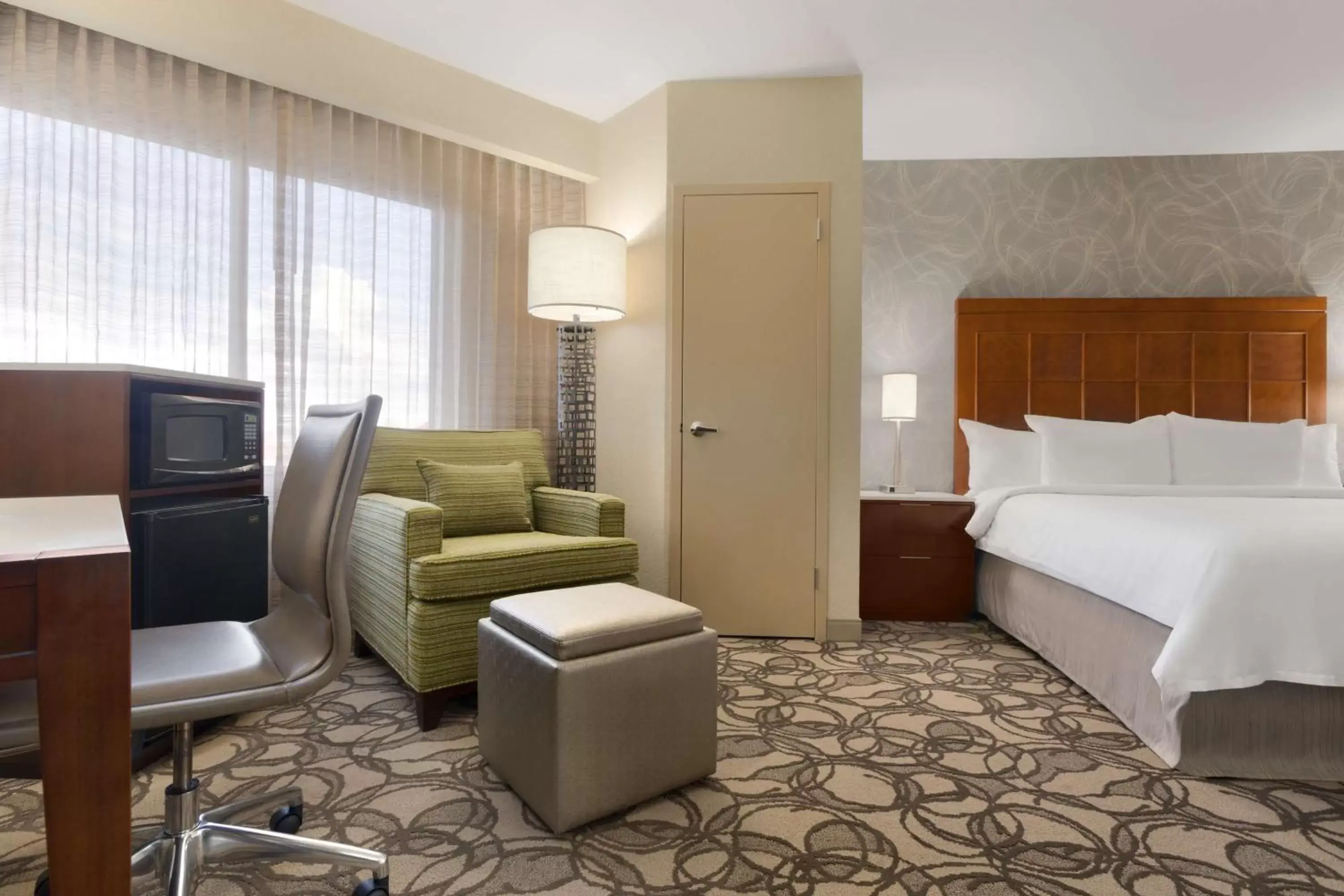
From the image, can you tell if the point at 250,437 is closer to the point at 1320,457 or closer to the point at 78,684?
the point at 78,684

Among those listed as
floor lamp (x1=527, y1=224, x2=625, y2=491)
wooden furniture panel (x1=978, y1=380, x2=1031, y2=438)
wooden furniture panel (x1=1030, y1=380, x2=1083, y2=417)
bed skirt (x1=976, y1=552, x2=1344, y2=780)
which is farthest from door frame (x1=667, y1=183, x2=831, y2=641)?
wooden furniture panel (x1=1030, y1=380, x2=1083, y2=417)

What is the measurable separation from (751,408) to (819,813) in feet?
6.25

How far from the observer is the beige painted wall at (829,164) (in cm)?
325

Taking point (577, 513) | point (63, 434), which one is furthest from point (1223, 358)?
point (63, 434)

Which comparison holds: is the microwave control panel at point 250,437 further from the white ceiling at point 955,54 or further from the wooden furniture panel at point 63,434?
the white ceiling at point 955,54

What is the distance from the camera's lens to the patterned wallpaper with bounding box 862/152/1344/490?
4.14m

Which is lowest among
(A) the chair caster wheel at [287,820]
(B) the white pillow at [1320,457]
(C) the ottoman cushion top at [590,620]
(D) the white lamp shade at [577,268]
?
(A) the chair caster wheel at [287,820]

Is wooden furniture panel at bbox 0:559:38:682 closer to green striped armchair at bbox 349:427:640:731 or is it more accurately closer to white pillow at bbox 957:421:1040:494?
green striped armchair at bbox 349:427:640:731

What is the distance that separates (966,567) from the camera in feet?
11.6

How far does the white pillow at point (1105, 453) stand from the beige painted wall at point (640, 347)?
207cm

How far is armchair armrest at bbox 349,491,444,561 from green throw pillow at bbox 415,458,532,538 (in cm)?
26

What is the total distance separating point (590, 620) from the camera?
1712 millimetres

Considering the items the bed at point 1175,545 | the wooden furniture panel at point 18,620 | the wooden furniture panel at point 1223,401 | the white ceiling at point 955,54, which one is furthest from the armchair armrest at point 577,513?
the wooden furniture panel at point 1223,401

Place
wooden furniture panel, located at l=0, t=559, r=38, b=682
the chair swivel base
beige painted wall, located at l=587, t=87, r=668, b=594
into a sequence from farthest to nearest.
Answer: beige painted wall, located at l=587, t=87, r=668, b=594 → the chair swivel base → wooden furniture panel, located at l=0, t=559, r=38, b=682
